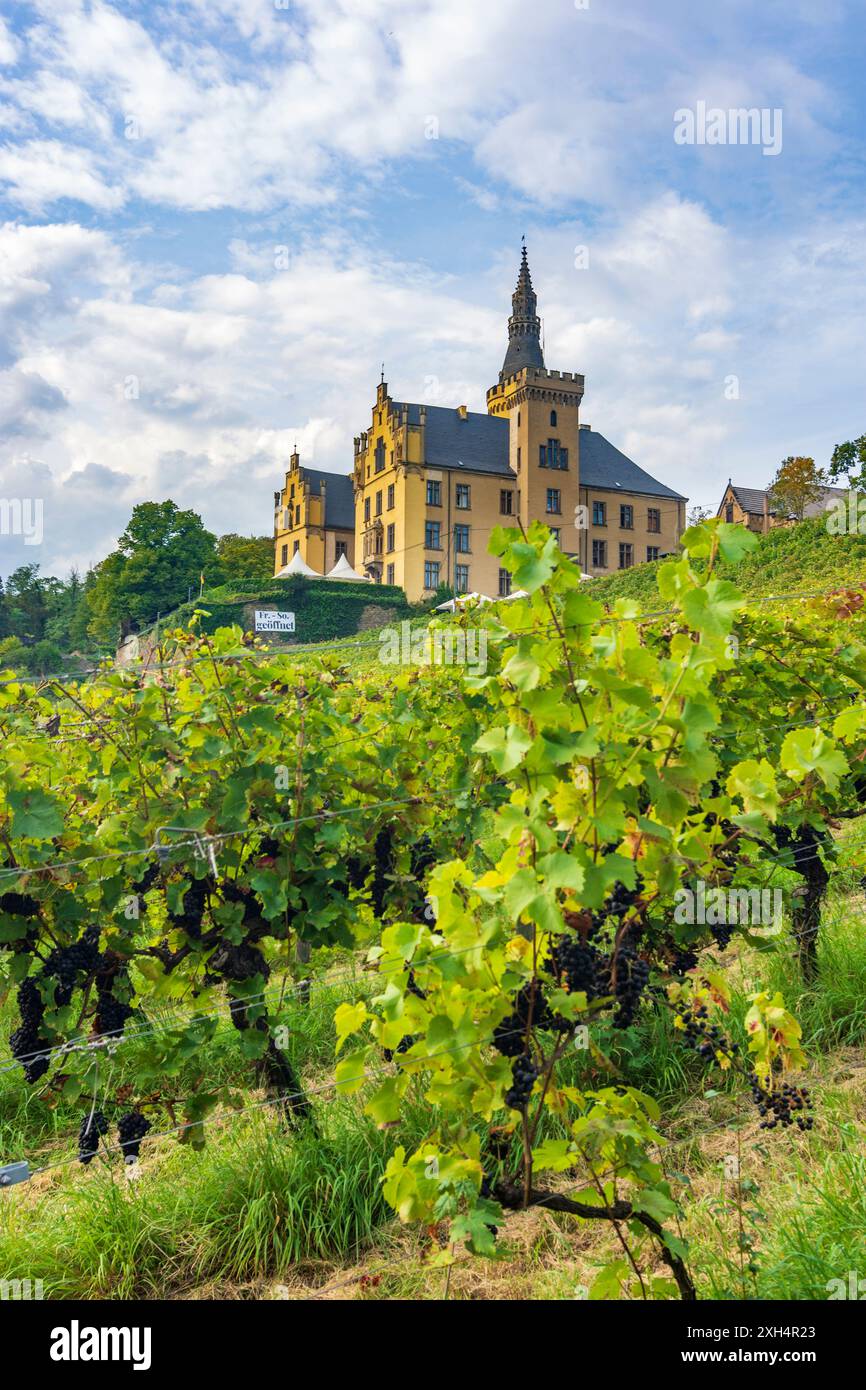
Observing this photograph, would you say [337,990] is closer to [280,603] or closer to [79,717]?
[79,717]

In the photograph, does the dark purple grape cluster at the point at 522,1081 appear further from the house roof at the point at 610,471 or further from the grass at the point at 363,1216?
the house roof at the point at 610,471

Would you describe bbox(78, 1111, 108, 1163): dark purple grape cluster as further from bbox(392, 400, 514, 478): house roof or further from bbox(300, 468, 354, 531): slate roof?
bbox(300, 468, 354, 531): slate roof

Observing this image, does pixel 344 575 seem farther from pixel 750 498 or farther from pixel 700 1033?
pixel 700 1033

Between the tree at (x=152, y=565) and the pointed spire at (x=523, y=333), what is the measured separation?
68.6 feet

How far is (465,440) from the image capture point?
56.0 meters

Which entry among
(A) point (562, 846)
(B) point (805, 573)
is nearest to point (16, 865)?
(A) point (562, 846)

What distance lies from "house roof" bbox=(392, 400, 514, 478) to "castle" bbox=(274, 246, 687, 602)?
0.23 feet

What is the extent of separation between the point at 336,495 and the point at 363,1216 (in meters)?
59.7

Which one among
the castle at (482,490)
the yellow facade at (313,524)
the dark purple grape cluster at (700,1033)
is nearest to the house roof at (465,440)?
A: the castle at (482,490)

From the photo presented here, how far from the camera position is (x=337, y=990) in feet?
21.4

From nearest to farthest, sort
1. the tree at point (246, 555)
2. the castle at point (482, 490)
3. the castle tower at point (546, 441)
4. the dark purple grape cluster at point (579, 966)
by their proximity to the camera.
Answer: the dark purple grape cluster at point (579, 966) < the castle at point (482, 490) < the castle tower at point (546, 441) < the tree at point (246, 555)

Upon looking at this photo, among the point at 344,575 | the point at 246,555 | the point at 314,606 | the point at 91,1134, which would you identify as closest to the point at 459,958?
the point at 91,1134

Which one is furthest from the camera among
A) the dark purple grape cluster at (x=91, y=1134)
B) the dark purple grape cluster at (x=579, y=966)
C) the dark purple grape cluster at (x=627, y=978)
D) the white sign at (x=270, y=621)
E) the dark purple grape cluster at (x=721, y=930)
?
the white sign at (x=270, y=621)

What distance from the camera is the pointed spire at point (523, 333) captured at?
58250 millimetres
